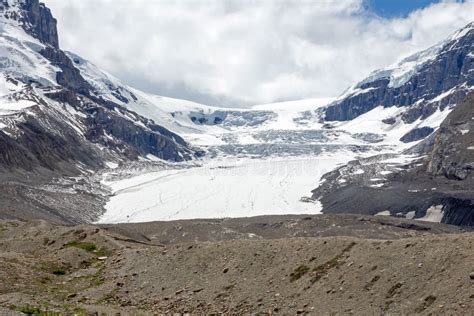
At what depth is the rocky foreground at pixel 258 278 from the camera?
2923 centimetres

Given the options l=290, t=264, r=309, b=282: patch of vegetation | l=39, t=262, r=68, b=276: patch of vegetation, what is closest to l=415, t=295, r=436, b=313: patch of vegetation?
l=290, t=264, r=309, b=282: patch of vegetation

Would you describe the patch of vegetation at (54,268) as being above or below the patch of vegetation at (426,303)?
below

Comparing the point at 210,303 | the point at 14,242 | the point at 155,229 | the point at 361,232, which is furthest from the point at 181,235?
the point at 210,303

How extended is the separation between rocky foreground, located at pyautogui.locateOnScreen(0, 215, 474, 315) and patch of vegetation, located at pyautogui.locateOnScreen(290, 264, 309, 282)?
0.04 meters

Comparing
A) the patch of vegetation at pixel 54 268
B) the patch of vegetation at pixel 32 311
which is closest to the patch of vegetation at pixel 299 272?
the patch of vegetation at pixel 32 311

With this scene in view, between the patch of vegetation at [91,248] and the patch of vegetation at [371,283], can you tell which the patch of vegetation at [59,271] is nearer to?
the patch of vegetation at [91,248]

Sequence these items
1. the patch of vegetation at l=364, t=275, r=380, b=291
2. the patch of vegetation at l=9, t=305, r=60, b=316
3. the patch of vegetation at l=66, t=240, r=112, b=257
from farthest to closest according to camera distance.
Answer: the patch of vegetation at l=66, t=240, r=112, b=257, the patch of vegetation at l=364, t=275, r=380, b=291, the patch of vegetation at l=9, t=305, r=60, b=316

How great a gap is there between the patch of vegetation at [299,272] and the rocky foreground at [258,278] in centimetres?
4

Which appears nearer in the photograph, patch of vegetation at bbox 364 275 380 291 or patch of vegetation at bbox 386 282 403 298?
patch of vegetation at bbox 386 282 403 298

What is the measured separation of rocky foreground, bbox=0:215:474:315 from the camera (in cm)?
2923

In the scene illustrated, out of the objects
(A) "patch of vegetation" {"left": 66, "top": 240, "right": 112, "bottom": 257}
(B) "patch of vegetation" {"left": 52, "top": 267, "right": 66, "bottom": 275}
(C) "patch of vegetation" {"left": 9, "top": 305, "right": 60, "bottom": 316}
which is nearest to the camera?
(C) "patch of vegetation" {"left": 9, "top": 305, "right": 60, "bottom": 316}

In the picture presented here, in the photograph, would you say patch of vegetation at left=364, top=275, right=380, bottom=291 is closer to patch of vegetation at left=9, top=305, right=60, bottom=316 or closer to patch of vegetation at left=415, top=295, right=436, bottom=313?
patch of vegetation at left=415, top=295, right=436, bottom=313

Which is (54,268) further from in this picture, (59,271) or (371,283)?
(371,283)

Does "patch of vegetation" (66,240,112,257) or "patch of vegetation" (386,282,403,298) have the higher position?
"patch of vegetation" (386,282,403,298)
